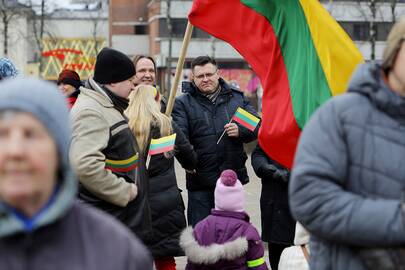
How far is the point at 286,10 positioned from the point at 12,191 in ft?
14.0

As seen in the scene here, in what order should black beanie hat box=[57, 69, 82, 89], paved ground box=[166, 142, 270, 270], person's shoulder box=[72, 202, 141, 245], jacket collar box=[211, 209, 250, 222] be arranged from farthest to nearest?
black beanie hat box=[57, 69, 82, 89] → paved ground box=[166, 142, 270, 270] → jacket collar box=[211, 209, 250, 222] → person's shoulder box=[72, 202, 141, 245]

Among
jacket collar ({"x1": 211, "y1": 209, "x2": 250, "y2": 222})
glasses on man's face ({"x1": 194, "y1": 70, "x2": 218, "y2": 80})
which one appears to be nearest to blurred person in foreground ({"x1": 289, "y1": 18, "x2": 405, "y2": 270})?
jacket collar ({"x1": 211, "y1": 209, "x2": 250, "y2": 222})

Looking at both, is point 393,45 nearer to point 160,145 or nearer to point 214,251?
point 214,251

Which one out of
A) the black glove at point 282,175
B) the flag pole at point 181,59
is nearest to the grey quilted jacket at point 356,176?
the flag pole at point 181,59

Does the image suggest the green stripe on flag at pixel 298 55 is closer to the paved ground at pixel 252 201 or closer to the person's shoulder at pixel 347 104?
Answer: the person's shoulder at pixel 347 104

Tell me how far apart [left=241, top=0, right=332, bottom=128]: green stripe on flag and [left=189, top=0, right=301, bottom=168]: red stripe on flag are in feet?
0.15

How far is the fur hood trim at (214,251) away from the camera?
5.79 metres

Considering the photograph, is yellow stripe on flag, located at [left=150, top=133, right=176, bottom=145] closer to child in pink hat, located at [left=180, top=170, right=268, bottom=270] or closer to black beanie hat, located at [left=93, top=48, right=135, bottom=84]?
child in pink hat, located at [left=180, top=170, right=268, bottom=270]

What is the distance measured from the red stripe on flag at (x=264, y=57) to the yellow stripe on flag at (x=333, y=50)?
334 mm

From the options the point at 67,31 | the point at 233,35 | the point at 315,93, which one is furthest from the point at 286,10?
the point at 67,31

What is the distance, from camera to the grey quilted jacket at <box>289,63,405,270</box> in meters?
2.96

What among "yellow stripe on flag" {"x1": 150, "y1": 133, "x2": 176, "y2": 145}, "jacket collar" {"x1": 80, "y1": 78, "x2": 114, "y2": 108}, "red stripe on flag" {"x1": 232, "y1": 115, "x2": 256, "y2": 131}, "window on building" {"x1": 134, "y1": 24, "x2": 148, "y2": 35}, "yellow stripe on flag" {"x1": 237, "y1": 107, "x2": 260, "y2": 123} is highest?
"jacket collar" {"x1": 80, "y1": 78, "x2": 114, "y2": 108}

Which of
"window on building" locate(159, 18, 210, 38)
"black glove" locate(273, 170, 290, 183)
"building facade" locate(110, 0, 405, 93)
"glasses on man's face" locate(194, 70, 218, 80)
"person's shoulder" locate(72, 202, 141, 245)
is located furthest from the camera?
"window on building" locate(159, 18, 210, 38)

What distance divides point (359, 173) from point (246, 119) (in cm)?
462
